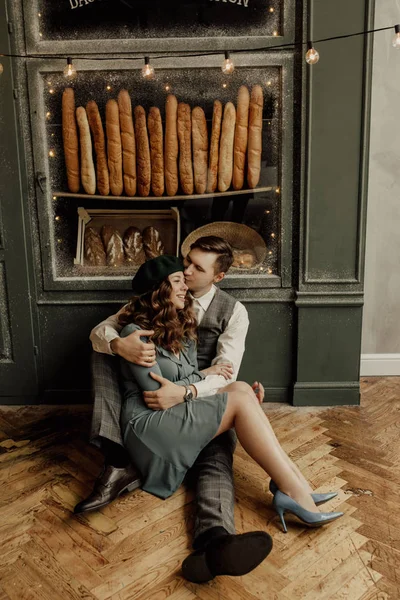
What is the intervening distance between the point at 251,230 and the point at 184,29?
1.13m

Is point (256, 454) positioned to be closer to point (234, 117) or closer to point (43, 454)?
point (43, 454)

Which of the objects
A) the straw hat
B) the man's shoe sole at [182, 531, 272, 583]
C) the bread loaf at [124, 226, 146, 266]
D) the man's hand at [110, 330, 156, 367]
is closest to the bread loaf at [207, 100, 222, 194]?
the straw hat

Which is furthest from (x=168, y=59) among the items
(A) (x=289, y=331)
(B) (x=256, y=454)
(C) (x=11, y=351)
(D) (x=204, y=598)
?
(D) (x=204, y=598)

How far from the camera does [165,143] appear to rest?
307 cm

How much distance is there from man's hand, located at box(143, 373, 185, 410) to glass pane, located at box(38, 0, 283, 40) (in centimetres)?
188

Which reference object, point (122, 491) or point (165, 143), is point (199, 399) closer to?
point (122, 491)

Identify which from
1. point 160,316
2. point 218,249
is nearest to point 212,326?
point 218,249

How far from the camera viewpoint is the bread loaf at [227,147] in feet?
9.98

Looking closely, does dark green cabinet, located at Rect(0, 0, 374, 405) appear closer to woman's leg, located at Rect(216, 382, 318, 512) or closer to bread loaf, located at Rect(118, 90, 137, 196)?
bread loaf, located at Rect(118, 90, 137, 196)

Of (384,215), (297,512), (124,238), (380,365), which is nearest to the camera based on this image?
(297,512)

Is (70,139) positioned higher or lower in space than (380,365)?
higher

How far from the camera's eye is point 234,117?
120 inches

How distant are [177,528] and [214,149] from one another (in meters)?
1.95

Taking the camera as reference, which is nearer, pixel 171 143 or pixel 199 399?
pixel 199 399
